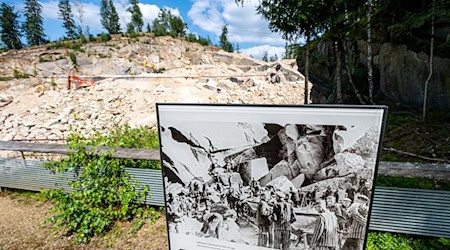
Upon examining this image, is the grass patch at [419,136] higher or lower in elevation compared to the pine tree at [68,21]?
lower

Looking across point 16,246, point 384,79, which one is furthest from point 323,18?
point 16,246

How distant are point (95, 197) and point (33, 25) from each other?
62613mm

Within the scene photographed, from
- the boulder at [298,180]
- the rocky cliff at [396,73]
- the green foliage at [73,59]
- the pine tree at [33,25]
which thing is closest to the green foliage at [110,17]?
the pine tree at [33,25]

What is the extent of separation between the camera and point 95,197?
2.32 metres

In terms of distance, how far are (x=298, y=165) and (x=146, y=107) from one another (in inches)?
600

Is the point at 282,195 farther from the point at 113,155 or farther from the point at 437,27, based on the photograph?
the point at 437,27

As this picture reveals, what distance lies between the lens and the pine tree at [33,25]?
45031mm

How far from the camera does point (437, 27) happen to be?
4.75m

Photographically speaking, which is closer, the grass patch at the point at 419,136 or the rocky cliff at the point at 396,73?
the grass patch at the point at 419,136

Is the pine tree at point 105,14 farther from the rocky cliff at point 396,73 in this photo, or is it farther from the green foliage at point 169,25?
the rocky cliff at point 396,73

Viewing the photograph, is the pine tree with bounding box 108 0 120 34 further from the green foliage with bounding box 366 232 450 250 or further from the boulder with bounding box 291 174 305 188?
the green foliage with bounding box 366 232 450 250

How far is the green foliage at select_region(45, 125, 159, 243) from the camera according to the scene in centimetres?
226

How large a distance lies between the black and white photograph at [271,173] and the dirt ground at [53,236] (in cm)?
95

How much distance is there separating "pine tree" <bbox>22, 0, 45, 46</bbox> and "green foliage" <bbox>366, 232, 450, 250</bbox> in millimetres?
63956
